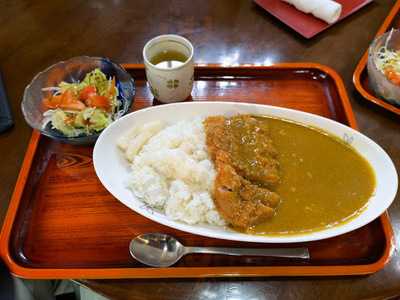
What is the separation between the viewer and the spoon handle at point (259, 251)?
1.51 metres

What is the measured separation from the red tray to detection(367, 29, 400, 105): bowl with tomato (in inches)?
16.8

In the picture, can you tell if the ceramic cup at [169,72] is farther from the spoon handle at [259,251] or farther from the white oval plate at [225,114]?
the spoon handle at [259,251]

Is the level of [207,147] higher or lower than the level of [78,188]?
higher

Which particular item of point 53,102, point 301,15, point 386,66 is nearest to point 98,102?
point 53,102

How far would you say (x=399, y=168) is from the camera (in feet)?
5.94

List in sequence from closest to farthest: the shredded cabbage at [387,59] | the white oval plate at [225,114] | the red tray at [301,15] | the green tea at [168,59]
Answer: the white oval plate at [225,114] → the green tea at [168,59] → the shredded cabbage at [387,59] → the red tray at [301,15]

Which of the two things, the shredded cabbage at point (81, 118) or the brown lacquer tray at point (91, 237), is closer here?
the brown lacquer tray at point (91, 237)

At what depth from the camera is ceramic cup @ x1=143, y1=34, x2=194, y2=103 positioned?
186cm

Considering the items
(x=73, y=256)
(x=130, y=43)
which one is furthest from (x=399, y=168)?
(x=130, y=43)

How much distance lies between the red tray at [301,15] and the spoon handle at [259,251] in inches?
60.7

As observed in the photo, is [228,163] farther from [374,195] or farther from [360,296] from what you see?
[360,296]

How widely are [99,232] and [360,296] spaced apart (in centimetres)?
114

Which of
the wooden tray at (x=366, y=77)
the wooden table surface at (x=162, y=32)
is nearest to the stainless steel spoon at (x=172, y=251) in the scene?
the wooden table surface at (x=162, y=32)

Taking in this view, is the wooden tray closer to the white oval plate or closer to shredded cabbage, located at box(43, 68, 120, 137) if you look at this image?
the white oval plate
